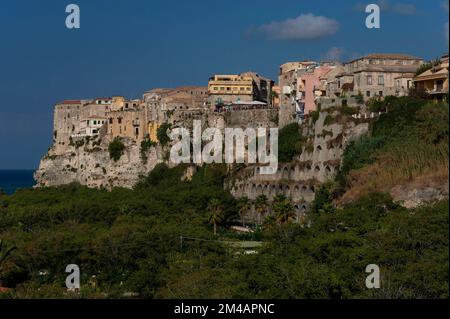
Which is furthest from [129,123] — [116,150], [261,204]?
[261,204]

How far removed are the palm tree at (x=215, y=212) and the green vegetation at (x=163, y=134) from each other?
2181 centimetres

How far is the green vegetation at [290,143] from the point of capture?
267 feet

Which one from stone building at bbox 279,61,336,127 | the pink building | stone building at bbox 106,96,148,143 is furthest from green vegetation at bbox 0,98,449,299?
stone building at bbox 106,96,148,143

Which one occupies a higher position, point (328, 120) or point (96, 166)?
point (328, 120)

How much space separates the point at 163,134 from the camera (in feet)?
338

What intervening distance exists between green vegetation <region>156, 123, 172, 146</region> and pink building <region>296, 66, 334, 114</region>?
18.3 m

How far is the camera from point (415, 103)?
226 ft

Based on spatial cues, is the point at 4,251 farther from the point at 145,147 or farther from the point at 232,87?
the point at 232,87

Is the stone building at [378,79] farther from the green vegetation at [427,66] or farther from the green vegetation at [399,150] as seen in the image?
the green vegetation at [399,150]

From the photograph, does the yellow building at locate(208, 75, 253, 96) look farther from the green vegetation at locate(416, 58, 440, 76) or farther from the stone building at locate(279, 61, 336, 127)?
the green vegetation at locate(416, 58, 440, 76)

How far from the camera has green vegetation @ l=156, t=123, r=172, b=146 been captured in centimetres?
10256

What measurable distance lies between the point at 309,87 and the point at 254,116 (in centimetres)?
853

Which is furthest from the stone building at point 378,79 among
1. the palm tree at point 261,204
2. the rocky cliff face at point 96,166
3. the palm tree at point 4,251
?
the palm tree at point 4,251

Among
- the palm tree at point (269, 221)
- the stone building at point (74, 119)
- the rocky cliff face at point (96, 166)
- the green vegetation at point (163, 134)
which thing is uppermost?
the stone building at point (74, 119)
